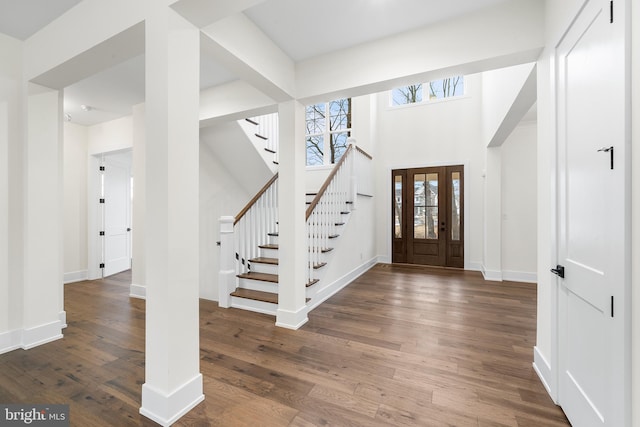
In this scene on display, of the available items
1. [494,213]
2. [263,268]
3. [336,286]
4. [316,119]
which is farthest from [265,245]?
[494,213]

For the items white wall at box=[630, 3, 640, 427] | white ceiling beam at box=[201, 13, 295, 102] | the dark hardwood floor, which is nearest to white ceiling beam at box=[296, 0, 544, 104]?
white ceiling beam at box=[201, 13, 295, 102]

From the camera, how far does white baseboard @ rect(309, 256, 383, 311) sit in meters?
3.53

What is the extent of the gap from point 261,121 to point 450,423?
449cm

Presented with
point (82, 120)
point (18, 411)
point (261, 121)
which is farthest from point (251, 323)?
point (82, 120)

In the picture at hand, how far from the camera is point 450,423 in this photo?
1.54 metres

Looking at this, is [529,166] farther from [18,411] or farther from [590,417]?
[18,411]

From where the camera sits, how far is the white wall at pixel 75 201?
476 cm

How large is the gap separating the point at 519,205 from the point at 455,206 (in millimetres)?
1179

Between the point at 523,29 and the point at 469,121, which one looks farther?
the point at 469,121

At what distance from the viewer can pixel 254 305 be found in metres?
3.37

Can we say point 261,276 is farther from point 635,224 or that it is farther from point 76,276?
point 76,276

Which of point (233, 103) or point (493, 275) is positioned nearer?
point (233, 103)

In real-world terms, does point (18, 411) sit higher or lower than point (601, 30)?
lower

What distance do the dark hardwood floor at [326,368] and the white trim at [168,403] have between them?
0.18 ft
